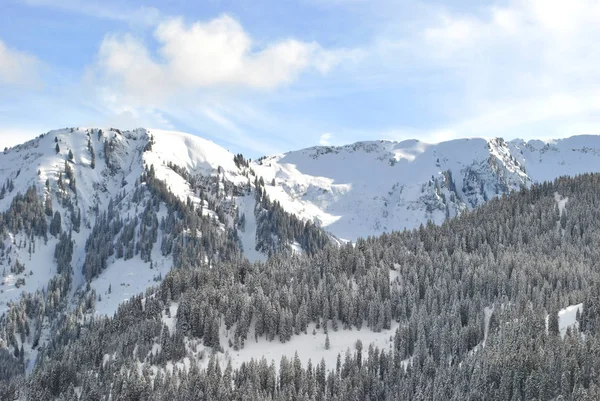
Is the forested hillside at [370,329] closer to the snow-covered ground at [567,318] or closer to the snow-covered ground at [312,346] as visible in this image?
the snow-covered ground at [567,318]

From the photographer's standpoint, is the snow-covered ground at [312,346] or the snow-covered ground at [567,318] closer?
the snow-covered ground at [567,318]

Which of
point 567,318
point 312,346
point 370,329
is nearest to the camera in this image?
point 567,318

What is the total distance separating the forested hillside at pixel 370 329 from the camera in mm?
109375

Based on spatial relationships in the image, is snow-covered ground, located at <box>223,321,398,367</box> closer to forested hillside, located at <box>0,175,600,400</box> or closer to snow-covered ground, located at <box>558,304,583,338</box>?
forested hillside, located at <box>0,175,600,400</box>

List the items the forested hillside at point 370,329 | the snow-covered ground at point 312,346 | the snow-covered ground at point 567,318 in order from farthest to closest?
the snow-covered ground at point 312,346
the snow-covered ground at point 567,318
the forested hillside at point 370,329

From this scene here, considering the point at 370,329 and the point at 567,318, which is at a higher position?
the point at 567,318

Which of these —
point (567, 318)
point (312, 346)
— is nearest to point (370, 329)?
point (312, 346)

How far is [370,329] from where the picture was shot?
155 meters

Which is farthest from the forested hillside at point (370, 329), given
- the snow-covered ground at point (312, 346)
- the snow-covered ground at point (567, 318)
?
the snow-covered ground at point (312, 346)

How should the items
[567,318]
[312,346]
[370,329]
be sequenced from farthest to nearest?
1. [370,329]
2. [312,346]
3. [567,318]

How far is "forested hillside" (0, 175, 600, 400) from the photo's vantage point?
109 m

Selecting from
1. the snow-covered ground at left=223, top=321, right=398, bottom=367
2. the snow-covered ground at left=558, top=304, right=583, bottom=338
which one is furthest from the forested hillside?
the snow-covered ground at left=223, top=321, right=398, bottom=367

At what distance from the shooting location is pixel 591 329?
115 meters

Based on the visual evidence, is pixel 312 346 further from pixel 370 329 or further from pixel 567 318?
pixel 567 318
